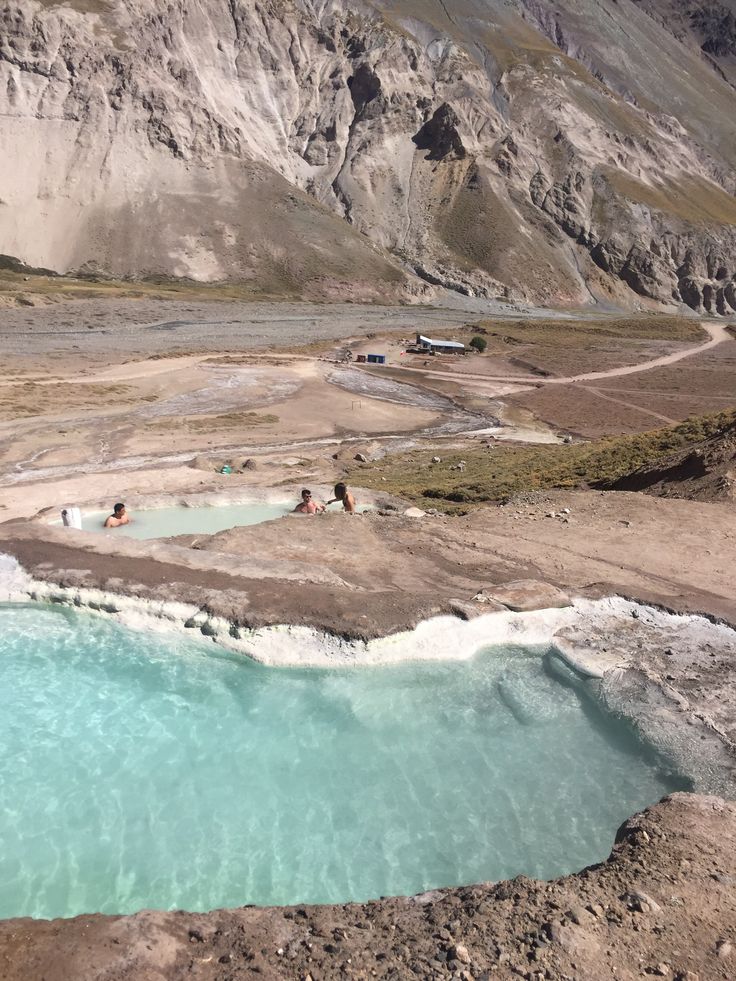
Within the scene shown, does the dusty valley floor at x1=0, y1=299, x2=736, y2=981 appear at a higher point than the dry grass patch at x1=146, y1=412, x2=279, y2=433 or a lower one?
higher

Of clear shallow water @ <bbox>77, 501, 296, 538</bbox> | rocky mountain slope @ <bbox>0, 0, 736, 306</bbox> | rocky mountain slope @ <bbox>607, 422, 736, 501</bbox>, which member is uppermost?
rocky mountain slope @ <bbox>0, 0, 736, 306</bbox>

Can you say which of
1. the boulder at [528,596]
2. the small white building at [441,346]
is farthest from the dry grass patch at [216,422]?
the small white building at [441,346]

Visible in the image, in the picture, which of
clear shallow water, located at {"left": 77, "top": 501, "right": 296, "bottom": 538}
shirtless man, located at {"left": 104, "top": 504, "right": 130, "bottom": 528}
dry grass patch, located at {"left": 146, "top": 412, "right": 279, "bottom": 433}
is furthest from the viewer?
A: dry grass patch, located at {"left": 146, "top": 412, "right": 279, "bottom": 433}

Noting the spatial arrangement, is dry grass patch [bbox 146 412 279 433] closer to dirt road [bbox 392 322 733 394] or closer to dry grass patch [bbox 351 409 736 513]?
dry grass patch [bbox 351 409 736 513]

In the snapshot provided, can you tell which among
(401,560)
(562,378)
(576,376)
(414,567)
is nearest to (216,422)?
(401,560)

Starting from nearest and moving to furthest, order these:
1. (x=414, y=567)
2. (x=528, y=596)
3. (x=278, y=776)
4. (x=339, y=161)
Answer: (x=278, y=776), (x=528, y=596), (x=414, y=567), (x=339, y=161)

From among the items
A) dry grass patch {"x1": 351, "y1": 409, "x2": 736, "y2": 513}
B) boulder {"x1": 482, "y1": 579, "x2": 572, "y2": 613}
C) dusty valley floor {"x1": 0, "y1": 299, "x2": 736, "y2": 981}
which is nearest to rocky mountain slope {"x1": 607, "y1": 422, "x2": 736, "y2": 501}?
dusty valley floor {"x1": 0, "y1": 299, "x2": 736, "y2": 981}

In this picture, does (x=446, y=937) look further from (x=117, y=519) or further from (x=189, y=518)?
(x=189, y=518)
